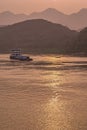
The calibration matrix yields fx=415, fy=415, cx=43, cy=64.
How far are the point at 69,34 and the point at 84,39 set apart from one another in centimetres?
4545

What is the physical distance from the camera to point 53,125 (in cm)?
2216

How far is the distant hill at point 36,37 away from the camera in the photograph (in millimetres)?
163000

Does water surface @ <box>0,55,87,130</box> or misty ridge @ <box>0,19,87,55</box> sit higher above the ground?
misty ridge @ <box>0,19,87,55</box>

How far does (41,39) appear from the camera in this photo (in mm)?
178250

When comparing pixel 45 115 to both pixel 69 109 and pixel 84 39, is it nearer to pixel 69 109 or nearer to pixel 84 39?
pixel 69 109

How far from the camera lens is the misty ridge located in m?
145

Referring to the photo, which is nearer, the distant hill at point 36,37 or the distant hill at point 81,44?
the distant hill at point 81,44

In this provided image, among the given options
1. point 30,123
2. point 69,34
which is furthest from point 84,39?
point 30,123

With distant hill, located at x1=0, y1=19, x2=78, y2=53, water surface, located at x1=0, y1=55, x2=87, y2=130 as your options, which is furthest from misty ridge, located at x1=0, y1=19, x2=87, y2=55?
water surface, located at x1=0, y1=55, x2=87, y2=130

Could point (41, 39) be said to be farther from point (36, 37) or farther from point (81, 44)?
point (81, 44)

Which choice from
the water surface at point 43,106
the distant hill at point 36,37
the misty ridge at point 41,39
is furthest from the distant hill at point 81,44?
the water surface at point 43,106

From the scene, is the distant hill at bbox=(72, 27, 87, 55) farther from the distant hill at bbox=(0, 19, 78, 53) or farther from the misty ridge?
the distant hill at bbox=(0, 19, 78, 53)

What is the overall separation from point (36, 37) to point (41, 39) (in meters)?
6.06

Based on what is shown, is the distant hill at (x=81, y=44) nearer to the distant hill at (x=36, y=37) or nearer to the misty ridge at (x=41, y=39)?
the misty ridge at (x=41, y=39)
